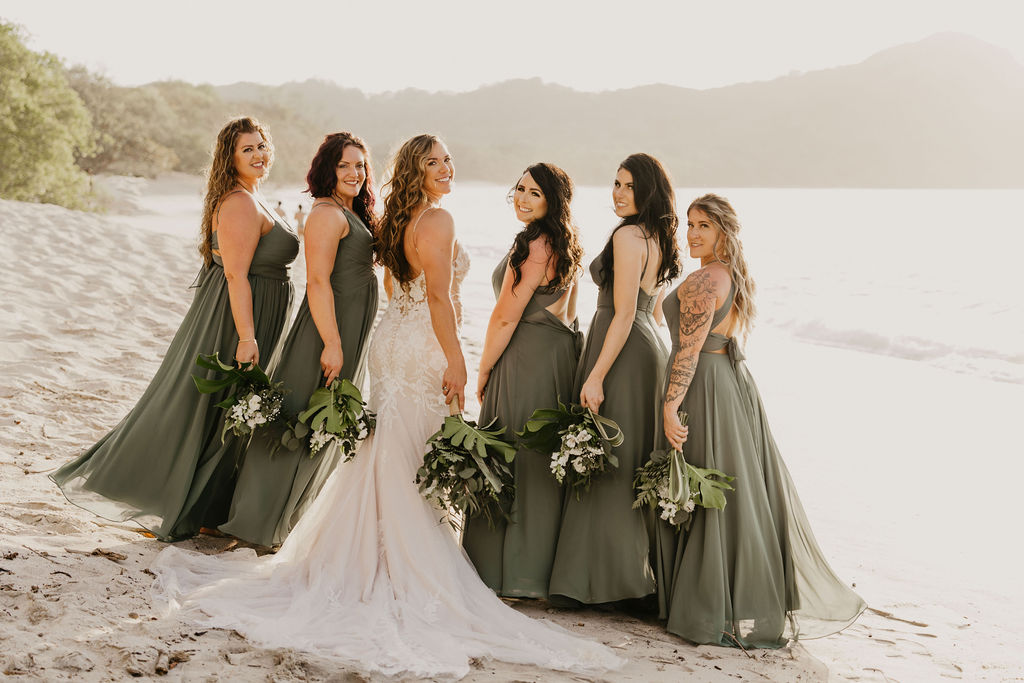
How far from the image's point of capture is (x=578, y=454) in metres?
3.87

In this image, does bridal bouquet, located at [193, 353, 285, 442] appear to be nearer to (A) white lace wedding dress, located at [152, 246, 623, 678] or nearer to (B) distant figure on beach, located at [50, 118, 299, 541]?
(B) distant figure on beach, located at [50, 118, 299, 541]

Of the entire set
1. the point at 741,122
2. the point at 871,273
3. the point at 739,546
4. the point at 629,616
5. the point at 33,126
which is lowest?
the point at 629,616

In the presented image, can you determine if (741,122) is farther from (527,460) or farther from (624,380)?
(527,460)

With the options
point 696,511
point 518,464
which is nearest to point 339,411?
point 518,464

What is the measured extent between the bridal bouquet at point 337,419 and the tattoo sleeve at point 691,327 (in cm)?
145

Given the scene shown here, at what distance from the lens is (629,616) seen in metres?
4.13

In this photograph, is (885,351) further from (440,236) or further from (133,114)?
(133,114)

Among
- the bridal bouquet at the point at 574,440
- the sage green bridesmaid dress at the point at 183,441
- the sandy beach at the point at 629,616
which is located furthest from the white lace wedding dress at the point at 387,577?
the bridal bouquet at the point at 574,440

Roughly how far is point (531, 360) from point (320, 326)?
3.45 feet

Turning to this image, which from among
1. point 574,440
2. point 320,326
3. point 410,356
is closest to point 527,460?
point 574,440

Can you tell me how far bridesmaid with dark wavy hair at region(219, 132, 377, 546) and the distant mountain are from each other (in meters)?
80.5

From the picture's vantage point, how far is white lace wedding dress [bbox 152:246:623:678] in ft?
11.3

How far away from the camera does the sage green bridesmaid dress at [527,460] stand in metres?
4.10

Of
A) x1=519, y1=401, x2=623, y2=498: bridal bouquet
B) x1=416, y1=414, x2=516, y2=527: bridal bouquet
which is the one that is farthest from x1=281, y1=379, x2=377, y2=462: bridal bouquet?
x1=519, y1=401, x2=623, y2=498: bridal bouquet
